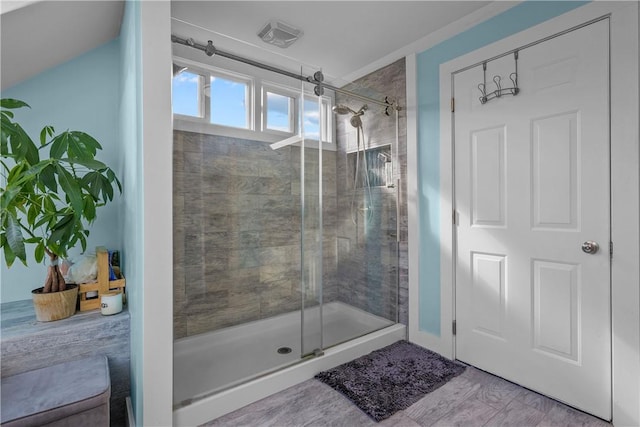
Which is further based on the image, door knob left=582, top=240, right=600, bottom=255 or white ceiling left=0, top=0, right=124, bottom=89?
door knob left=582, top=240, right=600, bottom=255

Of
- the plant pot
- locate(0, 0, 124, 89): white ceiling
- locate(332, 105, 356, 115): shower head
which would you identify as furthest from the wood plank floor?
locate(0, 0, 124, 89): white ceiling

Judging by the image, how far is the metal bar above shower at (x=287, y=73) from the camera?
1.73 meters

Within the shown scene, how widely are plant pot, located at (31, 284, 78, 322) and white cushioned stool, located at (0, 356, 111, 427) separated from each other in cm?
26

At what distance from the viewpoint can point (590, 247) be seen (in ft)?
5.46

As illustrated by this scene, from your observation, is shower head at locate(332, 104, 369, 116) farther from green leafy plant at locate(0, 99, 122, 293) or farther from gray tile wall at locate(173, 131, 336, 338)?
green leafy plant at locate(0, 99, 122, 293)

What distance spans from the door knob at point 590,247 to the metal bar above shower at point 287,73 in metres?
1.58

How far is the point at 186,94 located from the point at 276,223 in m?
1.04

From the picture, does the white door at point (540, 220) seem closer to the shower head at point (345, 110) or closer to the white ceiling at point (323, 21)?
the white ceiling at point (323, 21)

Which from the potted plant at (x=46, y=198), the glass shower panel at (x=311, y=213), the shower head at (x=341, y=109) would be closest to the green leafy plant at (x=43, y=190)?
the potted plant at (x=46, y=198)

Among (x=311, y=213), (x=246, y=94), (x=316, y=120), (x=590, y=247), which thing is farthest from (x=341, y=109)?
(x=590, y=247)

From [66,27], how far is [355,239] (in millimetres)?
2388

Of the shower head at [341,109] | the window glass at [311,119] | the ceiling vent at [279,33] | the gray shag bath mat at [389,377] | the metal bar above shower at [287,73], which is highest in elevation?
the ceiling vent at [279,33]

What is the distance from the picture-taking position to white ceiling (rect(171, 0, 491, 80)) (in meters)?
1.98

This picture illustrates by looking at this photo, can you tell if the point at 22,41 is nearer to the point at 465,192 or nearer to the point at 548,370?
the point at 465,192
